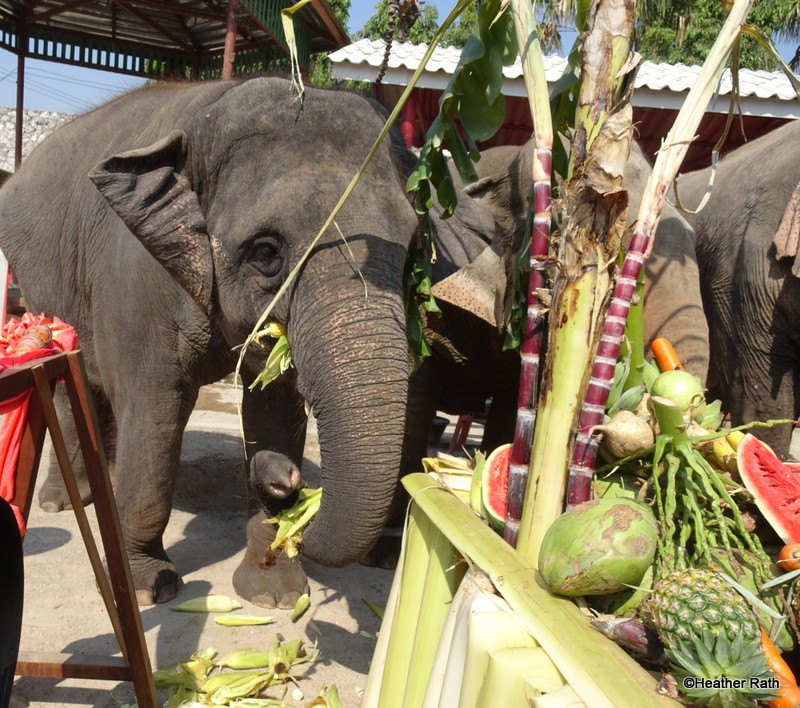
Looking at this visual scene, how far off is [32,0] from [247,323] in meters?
7.78

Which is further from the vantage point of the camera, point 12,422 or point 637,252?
point 12,422

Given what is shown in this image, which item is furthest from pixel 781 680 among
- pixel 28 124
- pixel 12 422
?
pixel 28 124

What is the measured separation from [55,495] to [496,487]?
4.00 metres

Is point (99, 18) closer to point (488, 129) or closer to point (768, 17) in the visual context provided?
point (488, 129)

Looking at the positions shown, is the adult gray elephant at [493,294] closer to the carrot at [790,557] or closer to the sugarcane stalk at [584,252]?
the sugarcane stalk at [584,252]

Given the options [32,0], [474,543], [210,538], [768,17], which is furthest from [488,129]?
[768,17]

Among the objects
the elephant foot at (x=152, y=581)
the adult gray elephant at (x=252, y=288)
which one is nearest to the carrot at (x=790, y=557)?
the adult gray elephant at (x=252, y=288)

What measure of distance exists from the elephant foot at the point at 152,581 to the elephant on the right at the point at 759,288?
11.5 ft

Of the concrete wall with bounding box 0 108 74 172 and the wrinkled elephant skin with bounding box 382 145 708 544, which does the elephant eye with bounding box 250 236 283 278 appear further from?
the concrete wall with bounding box 0 108 74 172

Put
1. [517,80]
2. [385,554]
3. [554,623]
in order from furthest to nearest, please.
Result: 1. [517,80]
2. [385,554]
3. [554,623]

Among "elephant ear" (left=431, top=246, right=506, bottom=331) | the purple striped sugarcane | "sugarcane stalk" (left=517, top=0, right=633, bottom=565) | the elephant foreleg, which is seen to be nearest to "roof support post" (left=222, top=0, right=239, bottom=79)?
the elephant foreleg

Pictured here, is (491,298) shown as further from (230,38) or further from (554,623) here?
(230,38)

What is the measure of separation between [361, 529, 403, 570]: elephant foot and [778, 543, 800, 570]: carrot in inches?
120

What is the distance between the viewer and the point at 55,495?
536 cm
